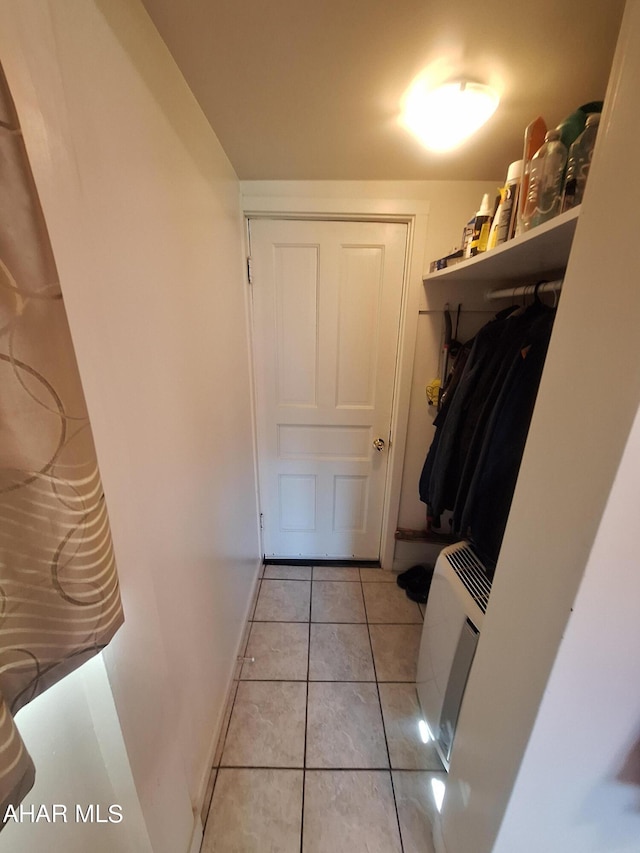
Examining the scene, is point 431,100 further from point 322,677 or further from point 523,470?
point 322,677

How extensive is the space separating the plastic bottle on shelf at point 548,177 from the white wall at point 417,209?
777mm

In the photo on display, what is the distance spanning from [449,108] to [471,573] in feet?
4.66

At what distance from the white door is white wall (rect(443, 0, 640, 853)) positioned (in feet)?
4.00

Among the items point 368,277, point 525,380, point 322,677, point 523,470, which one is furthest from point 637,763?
point 368,277

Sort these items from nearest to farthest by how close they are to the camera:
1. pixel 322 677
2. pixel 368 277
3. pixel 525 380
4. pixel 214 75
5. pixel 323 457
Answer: pixel 214 75 < pixel 525 380 < pixel 322 677 < pixel 368 277 < pixel 323 457

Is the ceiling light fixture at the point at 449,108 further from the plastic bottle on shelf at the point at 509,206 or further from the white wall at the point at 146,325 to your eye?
the white wall at the point at 146,325

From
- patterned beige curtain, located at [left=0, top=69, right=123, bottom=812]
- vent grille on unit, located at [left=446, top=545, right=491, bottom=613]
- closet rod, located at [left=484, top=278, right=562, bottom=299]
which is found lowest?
vent grille on unit, located at [left=446, top=545, right=491, bottom=613]

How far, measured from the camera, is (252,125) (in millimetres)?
1090

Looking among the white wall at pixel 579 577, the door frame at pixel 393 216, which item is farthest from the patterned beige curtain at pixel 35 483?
the door frame at pixel 393 216

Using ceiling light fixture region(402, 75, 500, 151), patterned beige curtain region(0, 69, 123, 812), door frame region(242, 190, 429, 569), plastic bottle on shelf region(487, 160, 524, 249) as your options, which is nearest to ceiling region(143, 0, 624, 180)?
ceiling light fixture region(402, 75, 500, 151)

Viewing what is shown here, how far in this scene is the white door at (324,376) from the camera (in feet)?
5.31

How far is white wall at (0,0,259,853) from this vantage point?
18.9 inches

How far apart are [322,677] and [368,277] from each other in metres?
1.93

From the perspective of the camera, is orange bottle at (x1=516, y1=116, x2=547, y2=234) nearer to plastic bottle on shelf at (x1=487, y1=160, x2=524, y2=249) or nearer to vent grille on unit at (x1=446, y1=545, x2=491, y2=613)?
plastic bottle on shelf at (x1=487, y1=160, x2=524, y2=249)
